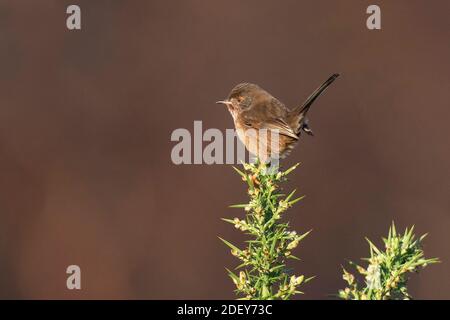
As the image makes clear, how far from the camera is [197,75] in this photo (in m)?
8.48

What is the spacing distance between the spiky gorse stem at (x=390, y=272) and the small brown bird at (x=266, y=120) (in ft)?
8.20

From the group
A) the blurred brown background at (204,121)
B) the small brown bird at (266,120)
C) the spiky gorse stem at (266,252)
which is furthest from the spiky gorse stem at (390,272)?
the blurred brown background at (204,121)

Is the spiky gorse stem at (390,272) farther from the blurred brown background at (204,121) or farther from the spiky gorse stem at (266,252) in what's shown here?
the blurred brown background at (204,121)

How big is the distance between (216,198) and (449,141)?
3.00 meters

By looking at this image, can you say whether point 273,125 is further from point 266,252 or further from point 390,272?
point 390,272

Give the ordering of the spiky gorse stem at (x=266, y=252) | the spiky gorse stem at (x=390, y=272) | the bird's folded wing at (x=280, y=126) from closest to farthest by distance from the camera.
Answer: the spiky gorse stem at (x=390, y=272) < the spiky gorse stem at (x=266, y=252) < the bird's folded wing at (x=280, y=126)

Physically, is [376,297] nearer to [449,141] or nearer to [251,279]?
[251,279]

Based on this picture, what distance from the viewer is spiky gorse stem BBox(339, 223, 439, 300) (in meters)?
1.76

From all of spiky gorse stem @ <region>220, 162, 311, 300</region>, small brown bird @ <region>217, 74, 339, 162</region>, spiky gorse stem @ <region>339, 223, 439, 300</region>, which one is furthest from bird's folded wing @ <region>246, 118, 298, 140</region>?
spiky gorse stem @ <region>339, 223, 439, 300</region>

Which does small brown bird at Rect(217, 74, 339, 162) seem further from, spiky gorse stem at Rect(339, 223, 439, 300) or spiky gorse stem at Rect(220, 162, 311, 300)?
spiky gorse stem at Rect(339, 223, 439, 300)

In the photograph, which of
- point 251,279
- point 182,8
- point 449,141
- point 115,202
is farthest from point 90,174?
point 251,279

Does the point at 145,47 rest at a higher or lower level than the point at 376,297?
higher

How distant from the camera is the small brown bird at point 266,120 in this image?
4.55 m

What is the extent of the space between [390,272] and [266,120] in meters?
3.01
